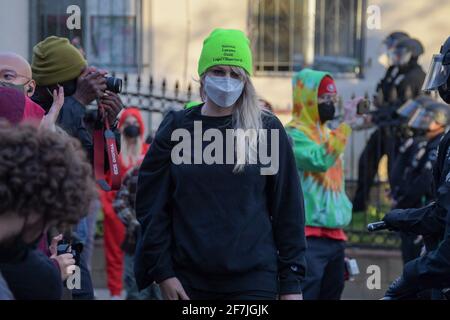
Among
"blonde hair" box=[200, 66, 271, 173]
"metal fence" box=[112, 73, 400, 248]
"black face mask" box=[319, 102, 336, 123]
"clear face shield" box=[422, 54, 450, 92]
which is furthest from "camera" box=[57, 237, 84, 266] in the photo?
"metal fence" box=[112, 73, 400, 248]

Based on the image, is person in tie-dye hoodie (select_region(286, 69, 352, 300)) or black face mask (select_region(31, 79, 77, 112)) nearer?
black face mask (select_region(31, 79, 77, 112))

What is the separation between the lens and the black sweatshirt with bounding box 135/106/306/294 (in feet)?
14.8

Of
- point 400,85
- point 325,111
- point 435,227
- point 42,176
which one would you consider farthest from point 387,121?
point 42,176

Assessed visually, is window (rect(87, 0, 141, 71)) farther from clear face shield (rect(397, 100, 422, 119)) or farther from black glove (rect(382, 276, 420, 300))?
black glove (rect(382, 276, 420, 300))

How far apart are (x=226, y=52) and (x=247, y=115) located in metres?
0.37

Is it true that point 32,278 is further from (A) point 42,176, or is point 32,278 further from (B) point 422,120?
(B) point 422,120

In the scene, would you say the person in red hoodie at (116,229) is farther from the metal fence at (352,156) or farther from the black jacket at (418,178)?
the black jacket at (418,178)

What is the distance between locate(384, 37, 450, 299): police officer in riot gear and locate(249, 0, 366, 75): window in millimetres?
8980

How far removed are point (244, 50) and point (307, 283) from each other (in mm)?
2085

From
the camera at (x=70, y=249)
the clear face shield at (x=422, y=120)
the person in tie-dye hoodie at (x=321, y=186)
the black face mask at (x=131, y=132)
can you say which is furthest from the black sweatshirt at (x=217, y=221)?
the black face mask at (x=131, y=132)

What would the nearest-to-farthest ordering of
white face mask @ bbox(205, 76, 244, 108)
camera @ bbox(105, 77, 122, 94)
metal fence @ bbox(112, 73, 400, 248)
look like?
white face mask @ bbox(205, 76, 244, 108), camera @ bbox(105, 77, 122, 94), metal fence @ bbox(112, 73, 400, 248)
